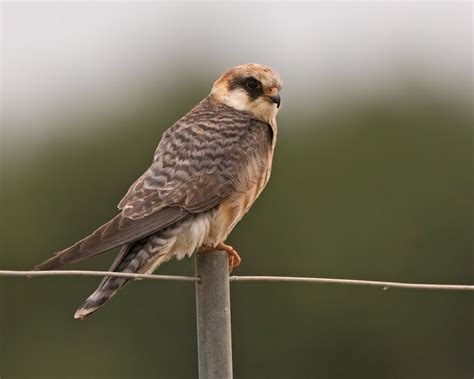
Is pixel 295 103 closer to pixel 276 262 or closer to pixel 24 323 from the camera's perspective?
pixel 276 262

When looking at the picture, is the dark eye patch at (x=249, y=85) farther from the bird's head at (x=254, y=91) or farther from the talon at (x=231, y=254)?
the talon at (x=231, y=254)

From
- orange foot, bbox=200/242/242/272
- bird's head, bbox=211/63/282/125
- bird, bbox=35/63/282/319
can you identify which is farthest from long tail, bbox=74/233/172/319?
bird's head, bbox=211/63/282/125

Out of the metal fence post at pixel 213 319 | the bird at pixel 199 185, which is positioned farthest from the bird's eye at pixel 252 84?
the metal fence post at pixel 213 319

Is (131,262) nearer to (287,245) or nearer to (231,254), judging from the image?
(231,254)

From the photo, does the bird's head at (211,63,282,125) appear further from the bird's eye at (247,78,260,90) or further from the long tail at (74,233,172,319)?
the long tail at (74,233,172,319)

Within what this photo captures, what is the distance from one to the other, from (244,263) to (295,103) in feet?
29.1

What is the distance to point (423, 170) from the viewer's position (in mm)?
26641

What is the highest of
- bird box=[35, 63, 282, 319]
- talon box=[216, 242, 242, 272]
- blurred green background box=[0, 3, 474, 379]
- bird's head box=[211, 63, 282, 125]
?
bird's head box=[211, 63, 282, 125]

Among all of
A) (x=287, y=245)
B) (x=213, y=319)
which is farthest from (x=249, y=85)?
(x=287, y=245)

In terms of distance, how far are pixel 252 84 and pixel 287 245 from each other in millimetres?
15143

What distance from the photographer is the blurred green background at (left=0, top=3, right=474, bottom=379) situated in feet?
66.8

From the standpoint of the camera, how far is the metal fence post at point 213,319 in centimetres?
568

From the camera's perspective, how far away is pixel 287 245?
74.9 ft

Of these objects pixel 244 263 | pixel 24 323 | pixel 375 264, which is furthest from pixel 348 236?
pixel 24 323
